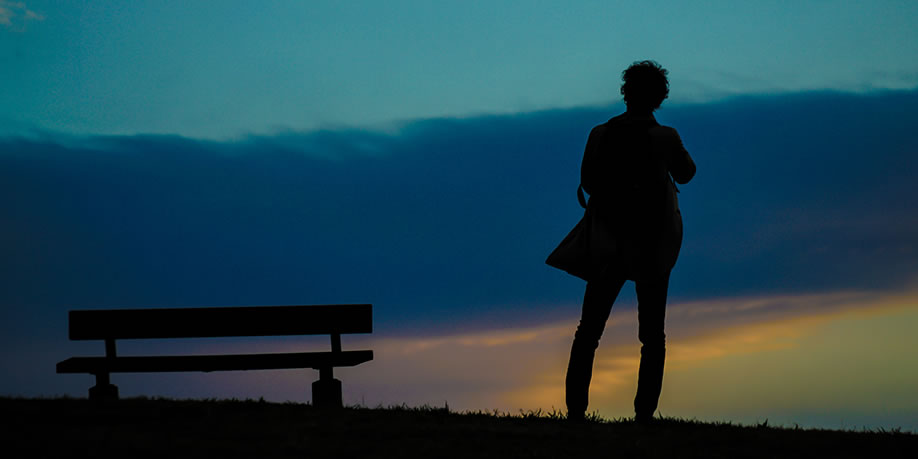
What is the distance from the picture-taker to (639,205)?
796cm

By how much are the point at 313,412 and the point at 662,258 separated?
338 cm

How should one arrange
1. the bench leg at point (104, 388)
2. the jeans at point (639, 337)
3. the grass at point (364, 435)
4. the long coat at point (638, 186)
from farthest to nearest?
the bench leg at point (104, 388), the jeans at point (639, 337), the long coat at point (638, 186), the grass at point (364, 435)

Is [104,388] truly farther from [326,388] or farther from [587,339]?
[587,339]

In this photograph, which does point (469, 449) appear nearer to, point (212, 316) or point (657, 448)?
point (657, 448)

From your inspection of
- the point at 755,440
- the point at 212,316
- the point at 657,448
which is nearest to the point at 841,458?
the point at 755,440

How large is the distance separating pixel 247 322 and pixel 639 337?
4619 mm

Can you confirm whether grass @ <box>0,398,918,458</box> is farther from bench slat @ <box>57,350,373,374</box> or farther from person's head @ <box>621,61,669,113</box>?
person's head @ <box>621,61,669,113</box>

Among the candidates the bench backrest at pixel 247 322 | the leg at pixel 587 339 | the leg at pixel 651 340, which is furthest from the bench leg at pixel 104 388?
the leg at pixel 651 340

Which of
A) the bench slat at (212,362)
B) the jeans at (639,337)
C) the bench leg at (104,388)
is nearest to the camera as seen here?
the jeans at (639,337)

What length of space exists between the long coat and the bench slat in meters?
3.74

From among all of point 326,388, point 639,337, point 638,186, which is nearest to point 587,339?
point 639,337

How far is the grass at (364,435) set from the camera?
21.4ft

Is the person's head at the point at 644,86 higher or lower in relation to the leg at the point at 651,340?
higher

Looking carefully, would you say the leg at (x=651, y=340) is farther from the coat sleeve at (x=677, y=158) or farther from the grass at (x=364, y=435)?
the coat sleeve at (x=677, y=158)
